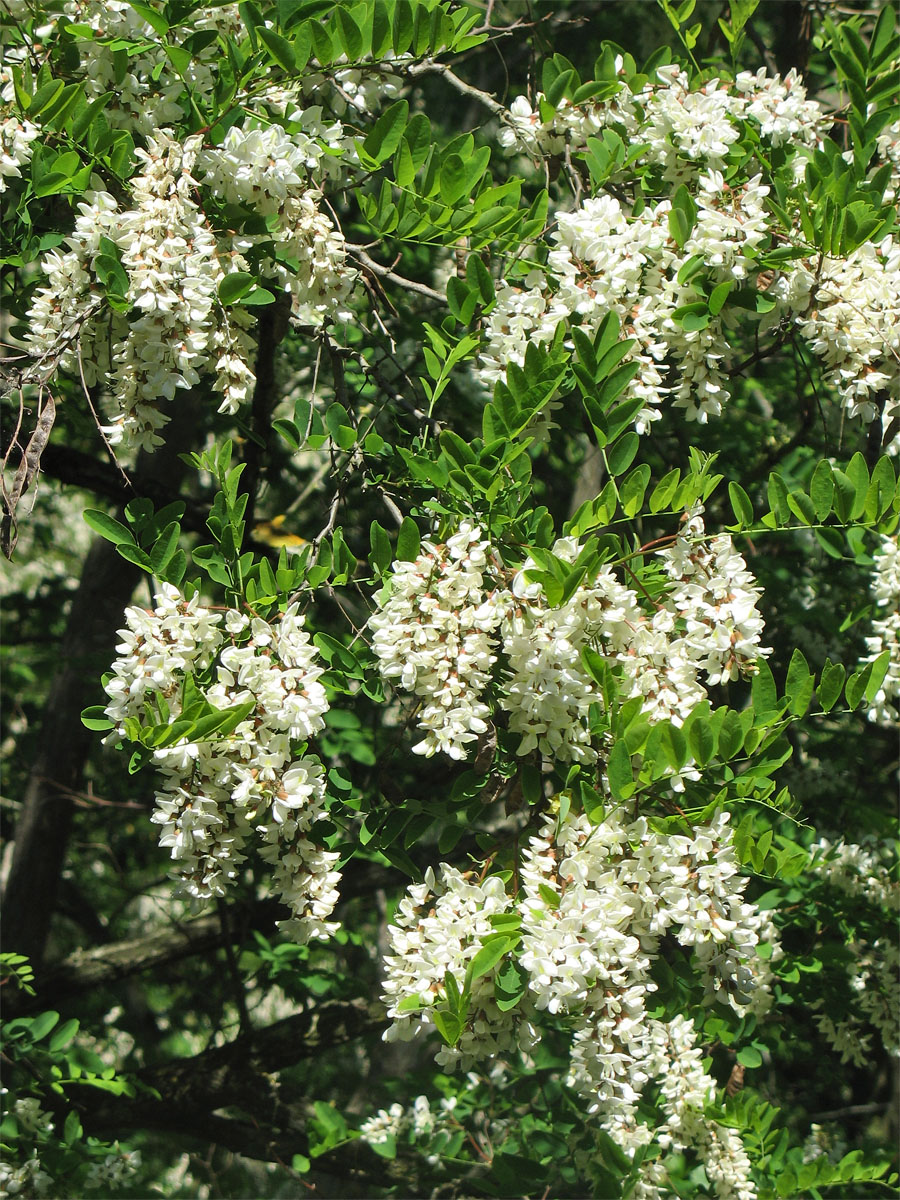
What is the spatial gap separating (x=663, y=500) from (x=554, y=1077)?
86.0 inches

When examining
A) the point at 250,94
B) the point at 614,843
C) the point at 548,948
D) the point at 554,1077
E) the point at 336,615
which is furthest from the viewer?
Result: the point at 336,615

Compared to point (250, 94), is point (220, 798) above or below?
below

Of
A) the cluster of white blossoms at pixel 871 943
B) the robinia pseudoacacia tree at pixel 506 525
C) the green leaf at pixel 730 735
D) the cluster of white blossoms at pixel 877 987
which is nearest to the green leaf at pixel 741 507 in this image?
the robinia pseudoacacia tree at pixel 506 525

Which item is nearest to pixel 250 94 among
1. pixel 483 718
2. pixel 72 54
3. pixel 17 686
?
pixel 72 54

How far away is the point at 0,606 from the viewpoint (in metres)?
4.27

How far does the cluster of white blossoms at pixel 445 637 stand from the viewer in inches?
59.7

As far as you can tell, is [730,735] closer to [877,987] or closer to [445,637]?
[445,637]

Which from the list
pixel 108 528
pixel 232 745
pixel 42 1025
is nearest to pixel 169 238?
pixel 108 528

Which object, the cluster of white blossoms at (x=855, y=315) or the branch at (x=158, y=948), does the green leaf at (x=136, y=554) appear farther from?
the branch at (x=158, y=948)

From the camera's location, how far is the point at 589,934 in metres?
1.40

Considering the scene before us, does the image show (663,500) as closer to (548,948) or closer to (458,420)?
(548,948)

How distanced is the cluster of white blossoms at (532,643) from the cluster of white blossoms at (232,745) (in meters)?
0.15

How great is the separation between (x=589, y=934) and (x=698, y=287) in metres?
1.16

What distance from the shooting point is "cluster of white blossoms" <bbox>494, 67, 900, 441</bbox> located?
5.91 feet
